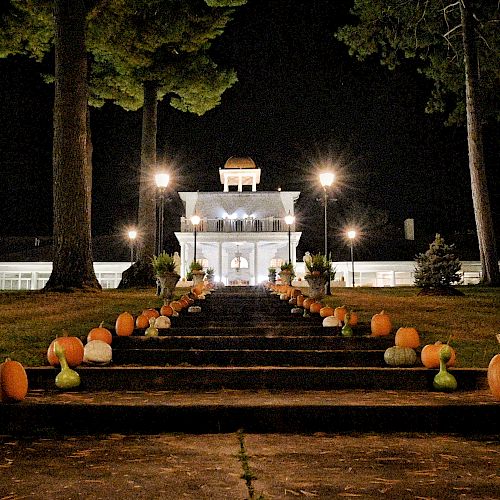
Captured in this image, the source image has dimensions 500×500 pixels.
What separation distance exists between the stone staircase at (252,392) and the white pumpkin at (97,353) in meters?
0.29

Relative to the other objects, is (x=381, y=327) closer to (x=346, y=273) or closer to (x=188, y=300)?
(x=188, y=300)

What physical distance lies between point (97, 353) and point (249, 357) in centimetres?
168

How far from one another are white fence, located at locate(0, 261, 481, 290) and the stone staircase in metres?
29.5

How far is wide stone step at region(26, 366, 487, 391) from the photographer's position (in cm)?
564

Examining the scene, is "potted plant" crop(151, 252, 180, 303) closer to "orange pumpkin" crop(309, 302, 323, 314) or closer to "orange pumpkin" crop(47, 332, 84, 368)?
"orange pumpkin" crop(309, 302, 323, 314)

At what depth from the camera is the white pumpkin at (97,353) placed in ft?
20.4

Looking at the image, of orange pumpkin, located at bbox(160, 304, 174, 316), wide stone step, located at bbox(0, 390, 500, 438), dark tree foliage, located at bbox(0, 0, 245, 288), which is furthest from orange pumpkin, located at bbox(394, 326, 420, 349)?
dark tree foliage, located at bbox(0, 0, 245, 288)

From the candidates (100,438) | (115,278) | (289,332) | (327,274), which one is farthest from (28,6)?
(115,278)

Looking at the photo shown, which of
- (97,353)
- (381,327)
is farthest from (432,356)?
(97,353)

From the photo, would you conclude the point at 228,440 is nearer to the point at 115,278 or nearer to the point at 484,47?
the point at 484,47

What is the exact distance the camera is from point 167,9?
64.7ft

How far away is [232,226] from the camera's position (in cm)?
3394

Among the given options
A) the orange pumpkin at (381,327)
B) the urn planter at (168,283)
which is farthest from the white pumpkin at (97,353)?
the urn planter at (168,283)

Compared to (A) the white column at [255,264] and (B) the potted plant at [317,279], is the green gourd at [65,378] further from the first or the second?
(A) the white column at [255,264]
